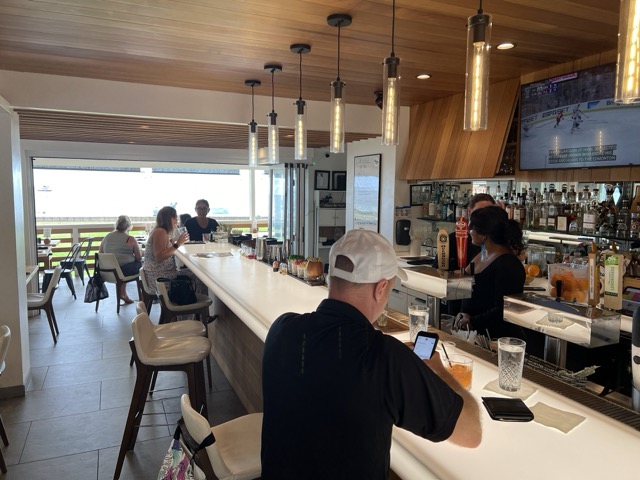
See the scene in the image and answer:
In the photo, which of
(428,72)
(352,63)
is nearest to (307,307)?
(352,63)

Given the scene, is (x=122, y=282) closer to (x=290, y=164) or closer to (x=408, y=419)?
(x=290, y=164)

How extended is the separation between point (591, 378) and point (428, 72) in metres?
2.56

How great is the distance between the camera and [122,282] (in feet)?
21.8

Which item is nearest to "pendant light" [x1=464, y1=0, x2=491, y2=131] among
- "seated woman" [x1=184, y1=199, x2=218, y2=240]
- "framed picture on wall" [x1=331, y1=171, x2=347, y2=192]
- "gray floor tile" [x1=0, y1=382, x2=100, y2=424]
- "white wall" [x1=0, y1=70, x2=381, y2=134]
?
"white wall" [x1=0, y1=70, x2=381, y2=134]

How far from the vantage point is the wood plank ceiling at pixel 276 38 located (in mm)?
2396

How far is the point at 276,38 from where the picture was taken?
287 centimetres

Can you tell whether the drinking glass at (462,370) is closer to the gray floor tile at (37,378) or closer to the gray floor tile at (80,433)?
the gray floor tile at (80,433)

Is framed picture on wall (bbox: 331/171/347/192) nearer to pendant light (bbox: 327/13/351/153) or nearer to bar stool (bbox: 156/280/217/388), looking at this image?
bar stool (bbox: 156/280/217/388)

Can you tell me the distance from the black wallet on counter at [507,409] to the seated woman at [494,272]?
96 centimetres

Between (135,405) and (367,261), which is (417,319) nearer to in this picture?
(367,261)

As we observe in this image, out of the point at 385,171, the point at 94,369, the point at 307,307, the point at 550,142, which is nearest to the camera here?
the point at 307,307

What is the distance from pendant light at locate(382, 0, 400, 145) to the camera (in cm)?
206

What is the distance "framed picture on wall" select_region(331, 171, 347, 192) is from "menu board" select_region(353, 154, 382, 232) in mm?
2420

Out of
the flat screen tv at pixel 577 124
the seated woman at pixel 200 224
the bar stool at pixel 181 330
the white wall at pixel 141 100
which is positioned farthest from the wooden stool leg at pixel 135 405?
the seated woman at pixel 200 224
